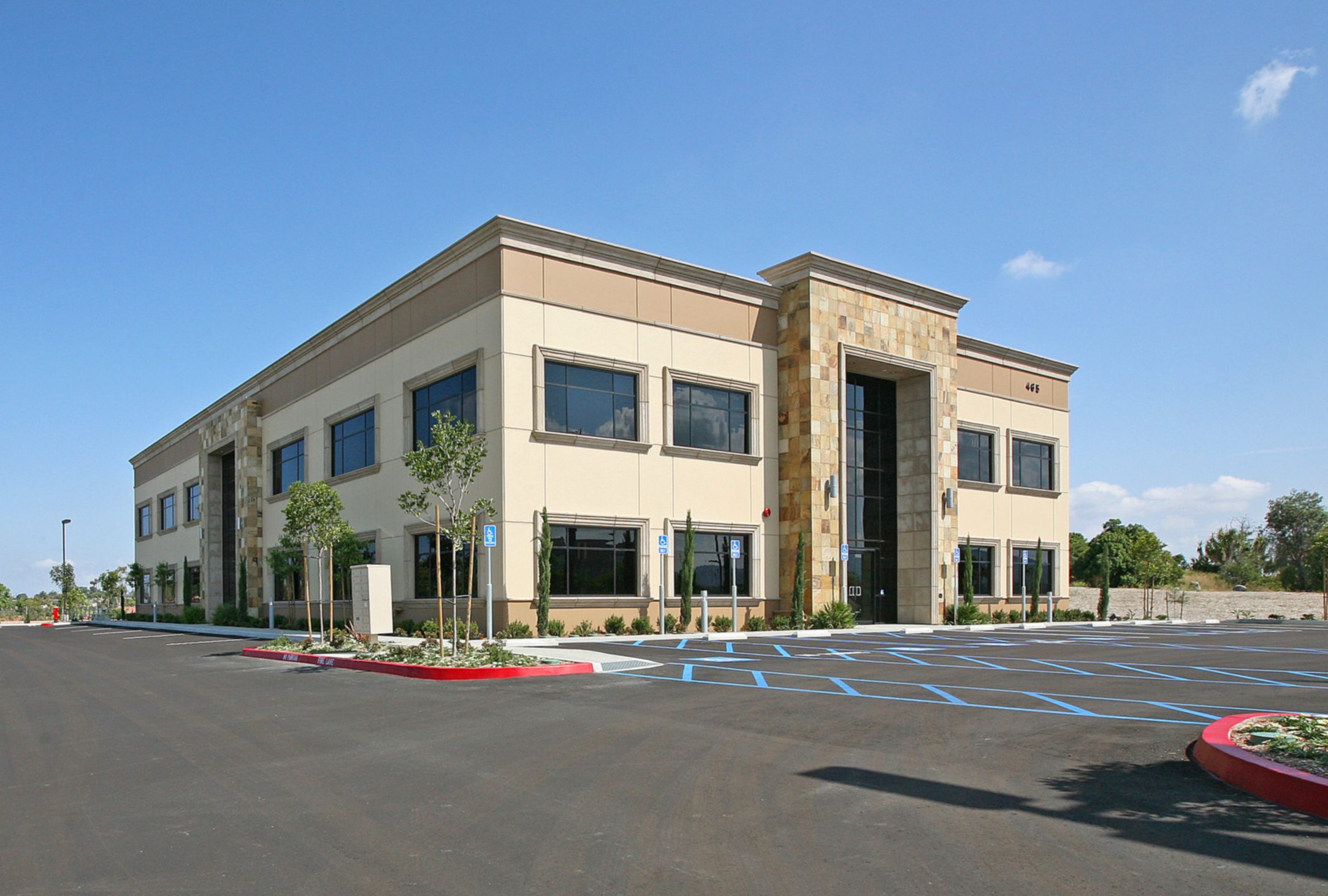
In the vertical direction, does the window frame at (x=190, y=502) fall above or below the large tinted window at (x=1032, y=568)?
above

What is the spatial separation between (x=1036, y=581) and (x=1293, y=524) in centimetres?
7090

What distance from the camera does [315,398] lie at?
38.5 meters

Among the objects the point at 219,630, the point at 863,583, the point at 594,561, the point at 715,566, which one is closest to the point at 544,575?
the point at 594,561

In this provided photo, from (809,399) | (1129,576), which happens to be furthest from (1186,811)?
(1129,576)

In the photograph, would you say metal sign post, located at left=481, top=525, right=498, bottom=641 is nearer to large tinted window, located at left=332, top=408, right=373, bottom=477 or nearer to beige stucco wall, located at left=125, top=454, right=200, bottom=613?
large tinted window, located at left=332, top=408, right=373, bottom=477

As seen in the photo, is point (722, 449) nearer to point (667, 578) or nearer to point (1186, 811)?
point (667, 578)

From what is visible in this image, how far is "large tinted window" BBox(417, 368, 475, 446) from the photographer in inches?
1119

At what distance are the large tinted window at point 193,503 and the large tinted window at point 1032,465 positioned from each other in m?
42.0

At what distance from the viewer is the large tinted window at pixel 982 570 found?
39.7 m

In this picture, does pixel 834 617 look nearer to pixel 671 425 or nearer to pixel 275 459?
pixel 671 425

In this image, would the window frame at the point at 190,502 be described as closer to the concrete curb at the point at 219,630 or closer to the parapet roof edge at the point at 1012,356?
the concrete curb at the point at 219,630

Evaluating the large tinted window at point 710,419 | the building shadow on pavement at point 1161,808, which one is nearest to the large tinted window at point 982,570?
the large tinted window at point 710,419

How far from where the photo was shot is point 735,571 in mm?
28734

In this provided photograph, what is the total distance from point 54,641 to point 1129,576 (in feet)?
206
